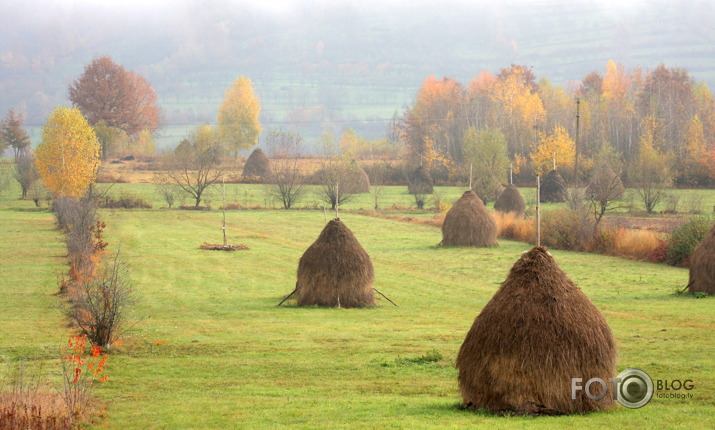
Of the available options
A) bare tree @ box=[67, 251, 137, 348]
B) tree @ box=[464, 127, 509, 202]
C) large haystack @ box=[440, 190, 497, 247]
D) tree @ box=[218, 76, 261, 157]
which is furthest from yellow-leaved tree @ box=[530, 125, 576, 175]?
bare tree @ box=[67, 251, 137, 348]

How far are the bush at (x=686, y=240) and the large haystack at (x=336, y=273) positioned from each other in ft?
51.3

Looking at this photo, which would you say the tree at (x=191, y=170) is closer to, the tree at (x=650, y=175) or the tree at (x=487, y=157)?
the tree at (x=487, y=157)

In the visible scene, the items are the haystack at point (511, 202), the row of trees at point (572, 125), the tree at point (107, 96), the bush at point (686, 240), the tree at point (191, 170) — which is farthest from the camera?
the tree at point (107, 96)

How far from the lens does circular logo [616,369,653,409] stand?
37.6 ft

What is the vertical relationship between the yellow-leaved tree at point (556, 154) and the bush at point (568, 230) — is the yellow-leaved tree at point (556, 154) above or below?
above

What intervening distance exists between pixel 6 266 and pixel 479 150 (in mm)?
46937

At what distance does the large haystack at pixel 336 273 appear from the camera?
2417 cm

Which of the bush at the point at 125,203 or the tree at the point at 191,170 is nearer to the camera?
the bush at the point at 125,203

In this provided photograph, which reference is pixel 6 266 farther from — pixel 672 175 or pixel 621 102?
pixel 621 102

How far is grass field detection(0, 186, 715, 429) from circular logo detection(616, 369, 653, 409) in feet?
0.91

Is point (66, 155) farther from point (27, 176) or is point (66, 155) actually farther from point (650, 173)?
point (650, 173)

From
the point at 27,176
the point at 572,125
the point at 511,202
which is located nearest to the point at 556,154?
the point at 572,125

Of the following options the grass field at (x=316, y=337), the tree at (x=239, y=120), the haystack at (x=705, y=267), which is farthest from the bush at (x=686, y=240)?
the tree at (x=239, y=120)

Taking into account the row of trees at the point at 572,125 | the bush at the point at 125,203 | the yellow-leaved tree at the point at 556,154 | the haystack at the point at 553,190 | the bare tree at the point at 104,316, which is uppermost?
the row of trees at the point at 572,125
